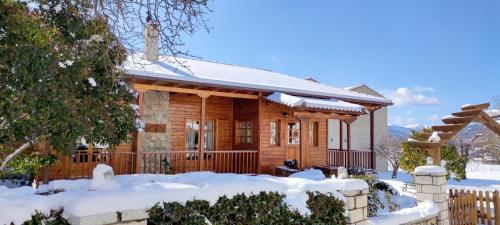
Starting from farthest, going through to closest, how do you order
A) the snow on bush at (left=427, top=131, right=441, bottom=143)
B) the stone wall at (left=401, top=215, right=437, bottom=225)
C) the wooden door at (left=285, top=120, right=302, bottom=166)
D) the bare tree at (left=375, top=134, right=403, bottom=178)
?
the bare tree at (left=375, top=134, right=403, bottom=178), the wooden door at (left=285, top=120, right=302, bottom=166), the snow on bush at (left=427, top=131, right=441, bottom=143), the stone wall at (left=401, top=215, right=437, bottom=225)

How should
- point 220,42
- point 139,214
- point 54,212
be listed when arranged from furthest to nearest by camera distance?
point 220,42, point 139,214, point 54,212

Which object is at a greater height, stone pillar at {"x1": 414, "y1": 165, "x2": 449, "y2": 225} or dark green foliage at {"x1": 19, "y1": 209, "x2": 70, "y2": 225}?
dark green foliage at {"x1": 19, "y1": 209, "x2": 70, "y2": 225}

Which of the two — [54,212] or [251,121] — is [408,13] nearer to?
[251,121]

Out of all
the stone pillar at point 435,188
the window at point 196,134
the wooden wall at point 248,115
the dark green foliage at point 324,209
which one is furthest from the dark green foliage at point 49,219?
the window at point 196,134

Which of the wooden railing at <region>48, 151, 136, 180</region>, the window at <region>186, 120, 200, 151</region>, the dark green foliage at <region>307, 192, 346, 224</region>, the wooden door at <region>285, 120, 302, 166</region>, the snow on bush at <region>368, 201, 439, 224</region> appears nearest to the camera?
the dark green foliage at <region>307, 192, 346, 224</region>

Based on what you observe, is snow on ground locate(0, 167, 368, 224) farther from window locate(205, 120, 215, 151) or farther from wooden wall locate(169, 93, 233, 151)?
window locate(205, 120, 215, 151)

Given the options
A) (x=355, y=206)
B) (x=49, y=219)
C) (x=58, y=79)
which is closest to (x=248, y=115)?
(x=355, y=206)

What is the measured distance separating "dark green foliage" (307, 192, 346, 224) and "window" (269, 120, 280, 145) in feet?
26.4

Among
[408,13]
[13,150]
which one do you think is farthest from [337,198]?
[408,13]

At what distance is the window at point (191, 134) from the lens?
42.0ft

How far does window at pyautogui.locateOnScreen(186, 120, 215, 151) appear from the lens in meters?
12.8

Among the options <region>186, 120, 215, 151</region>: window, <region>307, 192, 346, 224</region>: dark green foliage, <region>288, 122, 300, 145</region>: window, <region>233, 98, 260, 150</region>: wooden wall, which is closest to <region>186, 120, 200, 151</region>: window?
<region>186, 120, 215, 151</region>: window

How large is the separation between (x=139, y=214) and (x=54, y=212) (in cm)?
70

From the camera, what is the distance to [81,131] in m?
3.97
